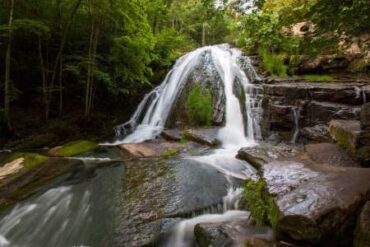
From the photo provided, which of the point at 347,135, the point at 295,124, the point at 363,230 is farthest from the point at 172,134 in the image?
the point at 363,230

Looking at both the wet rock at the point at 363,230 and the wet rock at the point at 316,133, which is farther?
the wet rock at the point at 316,133

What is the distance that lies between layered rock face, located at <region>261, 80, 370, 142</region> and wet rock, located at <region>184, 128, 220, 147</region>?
155 cm

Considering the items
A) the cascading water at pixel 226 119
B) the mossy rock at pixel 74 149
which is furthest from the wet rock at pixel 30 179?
the cascading water at pixel 226 119

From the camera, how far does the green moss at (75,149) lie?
783cm

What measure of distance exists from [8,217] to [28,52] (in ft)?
24.2

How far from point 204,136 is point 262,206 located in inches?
194

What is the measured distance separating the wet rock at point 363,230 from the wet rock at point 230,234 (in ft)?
2.62

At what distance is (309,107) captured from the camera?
8680mm

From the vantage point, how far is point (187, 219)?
14.5ft

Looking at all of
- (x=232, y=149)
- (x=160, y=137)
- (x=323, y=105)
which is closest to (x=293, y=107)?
(x=323, y=105)

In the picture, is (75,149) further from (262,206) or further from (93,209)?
(262,206)

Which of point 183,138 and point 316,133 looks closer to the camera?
point 316,133

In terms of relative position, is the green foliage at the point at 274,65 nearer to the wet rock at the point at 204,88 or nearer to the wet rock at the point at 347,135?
the wet rock at the point at 204,88

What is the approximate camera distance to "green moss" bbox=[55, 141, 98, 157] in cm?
783
